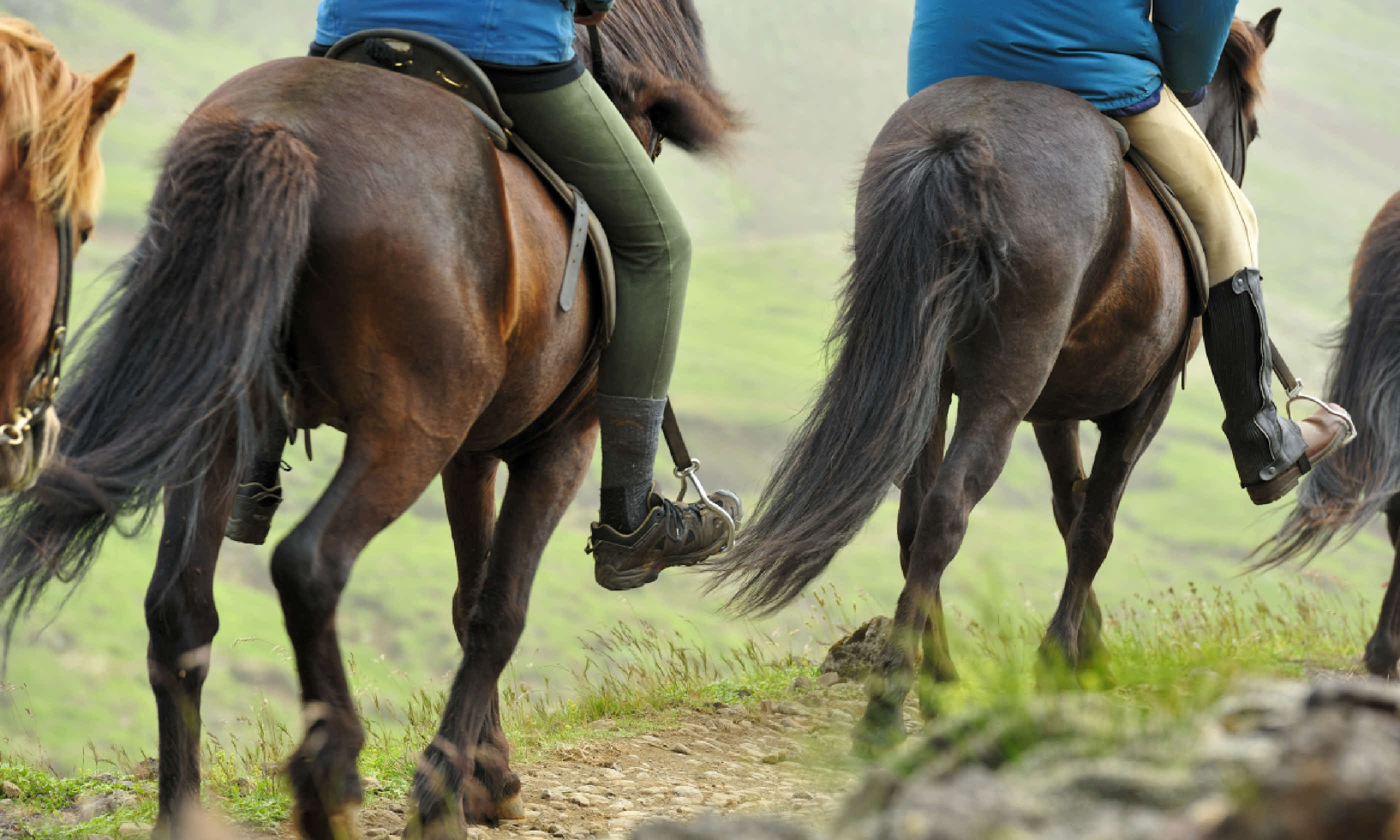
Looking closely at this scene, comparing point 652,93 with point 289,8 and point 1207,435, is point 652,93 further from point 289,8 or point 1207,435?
point 289,8

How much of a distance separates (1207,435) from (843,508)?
67854mm

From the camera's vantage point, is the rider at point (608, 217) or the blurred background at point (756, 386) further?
the blurred background at point (756, 386)

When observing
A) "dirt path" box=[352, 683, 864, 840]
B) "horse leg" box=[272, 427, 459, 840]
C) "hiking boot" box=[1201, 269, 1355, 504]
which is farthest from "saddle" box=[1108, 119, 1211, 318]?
"horse leg" box=[272, 427, 459, 840]

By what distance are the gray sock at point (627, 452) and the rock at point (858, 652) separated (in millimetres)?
2375

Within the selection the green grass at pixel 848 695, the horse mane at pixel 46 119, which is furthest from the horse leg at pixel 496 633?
the horse mane at pixel 46 119

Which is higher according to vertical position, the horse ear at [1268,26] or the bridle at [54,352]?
the horse ear at [1268,26]

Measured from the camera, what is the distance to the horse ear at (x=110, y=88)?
8.70 feet

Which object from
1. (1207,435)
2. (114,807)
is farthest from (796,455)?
(1207,435)

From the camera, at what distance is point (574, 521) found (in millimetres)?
55656

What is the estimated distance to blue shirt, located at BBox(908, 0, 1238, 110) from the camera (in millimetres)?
4406

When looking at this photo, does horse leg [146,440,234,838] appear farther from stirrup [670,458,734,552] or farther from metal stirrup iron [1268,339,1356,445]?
metal stirrup iron [1268,339,1356,445]

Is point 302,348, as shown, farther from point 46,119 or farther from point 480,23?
point 480,23

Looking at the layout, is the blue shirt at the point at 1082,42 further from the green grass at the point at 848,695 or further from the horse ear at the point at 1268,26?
the green grass at the point at 848,695

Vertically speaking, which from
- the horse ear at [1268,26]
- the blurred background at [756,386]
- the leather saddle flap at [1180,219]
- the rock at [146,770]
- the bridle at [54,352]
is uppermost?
the horse ear at [1268,26]
